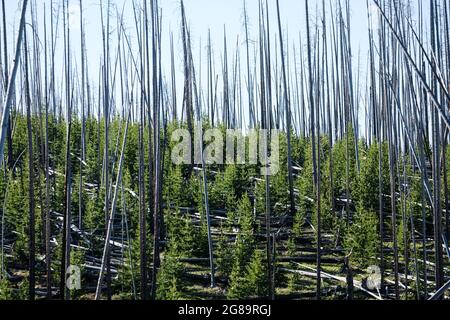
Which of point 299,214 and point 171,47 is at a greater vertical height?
point 171,47

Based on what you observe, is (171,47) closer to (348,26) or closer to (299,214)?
(348,26)

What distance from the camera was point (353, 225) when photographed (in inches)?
296

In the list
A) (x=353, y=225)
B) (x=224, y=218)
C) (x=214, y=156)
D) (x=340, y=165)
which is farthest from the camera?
(x=214, y=156)

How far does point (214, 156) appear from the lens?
34.5ft

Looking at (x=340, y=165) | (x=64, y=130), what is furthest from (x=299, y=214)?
(x=64, y=130)

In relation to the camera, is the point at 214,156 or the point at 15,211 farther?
the point at 214,156
